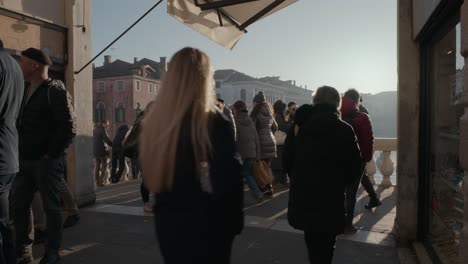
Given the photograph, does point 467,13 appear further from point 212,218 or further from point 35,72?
point 35,72

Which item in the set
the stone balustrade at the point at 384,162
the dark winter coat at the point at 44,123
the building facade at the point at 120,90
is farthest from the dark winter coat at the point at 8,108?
the building facade at the point at 120,90

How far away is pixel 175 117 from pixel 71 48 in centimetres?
508

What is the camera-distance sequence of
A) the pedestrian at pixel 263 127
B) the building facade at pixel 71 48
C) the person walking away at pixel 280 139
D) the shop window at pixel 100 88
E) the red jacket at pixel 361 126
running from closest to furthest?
1. the red jacket at pixel 361 126
2. the building facade at pixel 71 48
3. the pedestrian at pixel 263 127
4. the person walking away at pixel 280 139
5. the shop window at pixel 100 88

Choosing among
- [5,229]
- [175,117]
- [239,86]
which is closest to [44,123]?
[5,229]

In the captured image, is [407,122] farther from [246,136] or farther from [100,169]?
[100,169]

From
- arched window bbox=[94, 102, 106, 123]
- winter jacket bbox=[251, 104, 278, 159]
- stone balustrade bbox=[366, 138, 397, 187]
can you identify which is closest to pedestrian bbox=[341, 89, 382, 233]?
winter jacket bbox=[251, 104, 278, 159]

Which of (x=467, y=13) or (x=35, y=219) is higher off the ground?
(x=467, y=13)

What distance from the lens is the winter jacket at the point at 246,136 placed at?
24.4 ft

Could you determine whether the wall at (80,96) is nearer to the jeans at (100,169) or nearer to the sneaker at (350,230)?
the sneaker at (350,230)

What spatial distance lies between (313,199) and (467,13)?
1617 mm

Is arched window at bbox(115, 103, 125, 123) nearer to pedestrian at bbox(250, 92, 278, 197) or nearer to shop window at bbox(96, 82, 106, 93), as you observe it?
shop window at bbox(96, 82, 106, 93)

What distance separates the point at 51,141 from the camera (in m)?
4.00

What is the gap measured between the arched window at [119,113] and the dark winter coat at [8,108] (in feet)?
217

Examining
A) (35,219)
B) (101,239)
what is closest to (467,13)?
(101,239)
